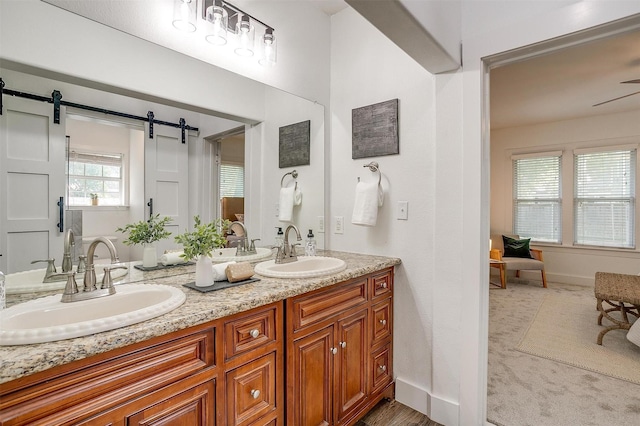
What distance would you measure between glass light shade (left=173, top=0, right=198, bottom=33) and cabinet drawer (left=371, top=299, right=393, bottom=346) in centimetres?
179

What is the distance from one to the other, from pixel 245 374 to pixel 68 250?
0.84 metres

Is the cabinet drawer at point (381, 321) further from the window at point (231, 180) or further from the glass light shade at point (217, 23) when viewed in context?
the glass light shade at point (217, 23)

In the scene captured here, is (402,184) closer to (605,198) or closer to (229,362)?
(229,362)

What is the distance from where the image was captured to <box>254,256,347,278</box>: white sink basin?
153 cm

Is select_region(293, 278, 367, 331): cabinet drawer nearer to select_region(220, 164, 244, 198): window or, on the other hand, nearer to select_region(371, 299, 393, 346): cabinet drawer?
select_region(371, 299, 393, 346): cabinet drawer

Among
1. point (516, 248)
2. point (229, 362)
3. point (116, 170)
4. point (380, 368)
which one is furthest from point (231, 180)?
point (516, 248)

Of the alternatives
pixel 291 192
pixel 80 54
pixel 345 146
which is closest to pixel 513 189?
pixel 345 146

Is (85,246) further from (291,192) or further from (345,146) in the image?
(345,146)

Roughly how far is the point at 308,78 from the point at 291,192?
82 centimetres

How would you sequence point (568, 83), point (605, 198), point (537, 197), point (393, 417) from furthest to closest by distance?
point (537, 197) → point (605, 198) → point (568, 83) → point (393, 417)

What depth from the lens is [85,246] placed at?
1.29 metres

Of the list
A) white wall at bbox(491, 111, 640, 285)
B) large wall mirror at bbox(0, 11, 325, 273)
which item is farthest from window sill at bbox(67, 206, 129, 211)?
white wall at bbox(491, 111, 640, 285)

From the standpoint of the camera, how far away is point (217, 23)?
5.49 feet

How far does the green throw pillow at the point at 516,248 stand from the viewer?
16.2 ft
